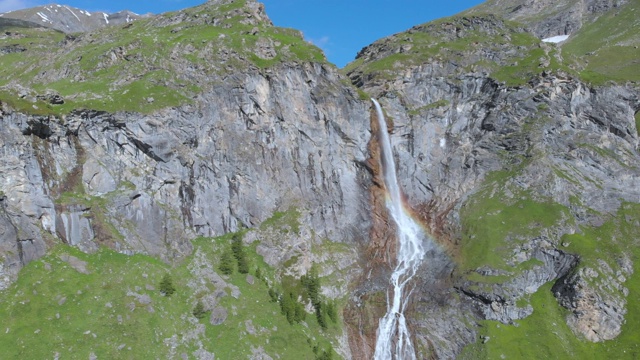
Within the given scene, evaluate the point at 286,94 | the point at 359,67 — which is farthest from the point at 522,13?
the point at 286,94

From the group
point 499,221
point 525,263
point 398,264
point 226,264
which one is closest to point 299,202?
point 226,264

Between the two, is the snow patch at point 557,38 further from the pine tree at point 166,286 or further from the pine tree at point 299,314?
the pine tree at point 166,286

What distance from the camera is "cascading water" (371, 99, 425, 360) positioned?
5784 cm

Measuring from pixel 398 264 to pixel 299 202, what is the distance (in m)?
17.7

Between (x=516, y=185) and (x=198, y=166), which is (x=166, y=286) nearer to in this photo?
(x=198, y=166)

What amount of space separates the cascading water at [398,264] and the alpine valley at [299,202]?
1.00 feet

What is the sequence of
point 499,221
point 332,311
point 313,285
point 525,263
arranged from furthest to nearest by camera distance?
point 499,221 → point 525,263 → point 313,285 → point 332,311

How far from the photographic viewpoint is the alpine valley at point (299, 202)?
4953 cm

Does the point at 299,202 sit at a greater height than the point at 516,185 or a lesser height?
greater

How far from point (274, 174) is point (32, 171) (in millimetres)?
31511

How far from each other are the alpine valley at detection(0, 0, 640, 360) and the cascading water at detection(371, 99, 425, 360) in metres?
0.31

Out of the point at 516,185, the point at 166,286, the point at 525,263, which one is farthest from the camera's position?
the point at 516,185

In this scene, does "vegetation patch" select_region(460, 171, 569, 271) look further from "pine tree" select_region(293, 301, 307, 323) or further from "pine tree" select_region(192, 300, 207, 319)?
"pine tree" select_region(192, 300, 207, 319)

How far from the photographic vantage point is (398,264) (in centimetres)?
6794
